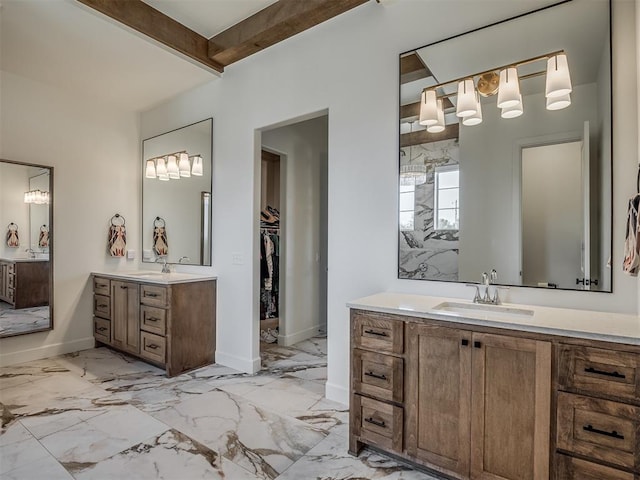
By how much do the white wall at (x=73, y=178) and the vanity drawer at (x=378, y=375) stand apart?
350 cm

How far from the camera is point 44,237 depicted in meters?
3.70

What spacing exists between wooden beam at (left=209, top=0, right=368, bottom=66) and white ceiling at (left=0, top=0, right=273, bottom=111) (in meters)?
0.07

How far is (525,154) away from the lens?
210 centimetres

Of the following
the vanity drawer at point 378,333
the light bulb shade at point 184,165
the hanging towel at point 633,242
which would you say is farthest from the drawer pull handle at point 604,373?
the light bulb shade at point 184,165

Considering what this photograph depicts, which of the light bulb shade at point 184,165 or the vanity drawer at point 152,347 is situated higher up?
the light bulb shade at point 184,165

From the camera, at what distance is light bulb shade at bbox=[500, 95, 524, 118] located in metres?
2.09

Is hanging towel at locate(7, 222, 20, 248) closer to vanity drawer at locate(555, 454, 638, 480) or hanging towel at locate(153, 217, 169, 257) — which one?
hanging towel at locate(153, 217, 169, 257)

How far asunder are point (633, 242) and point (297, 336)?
3.44m

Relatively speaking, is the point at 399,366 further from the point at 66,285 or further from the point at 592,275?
the point at 66,285

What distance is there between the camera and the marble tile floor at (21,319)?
345 centimetres

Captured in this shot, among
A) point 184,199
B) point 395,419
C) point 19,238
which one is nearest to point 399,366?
point 395,419

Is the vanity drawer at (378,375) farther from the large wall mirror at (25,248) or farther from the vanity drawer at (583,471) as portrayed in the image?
the large wall mirror at (25,248)

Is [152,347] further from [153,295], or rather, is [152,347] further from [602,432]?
[602,432]

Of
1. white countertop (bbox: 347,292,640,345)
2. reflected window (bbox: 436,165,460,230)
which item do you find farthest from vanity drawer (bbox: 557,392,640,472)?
reflected window (bbox: 436,165,460,230)
